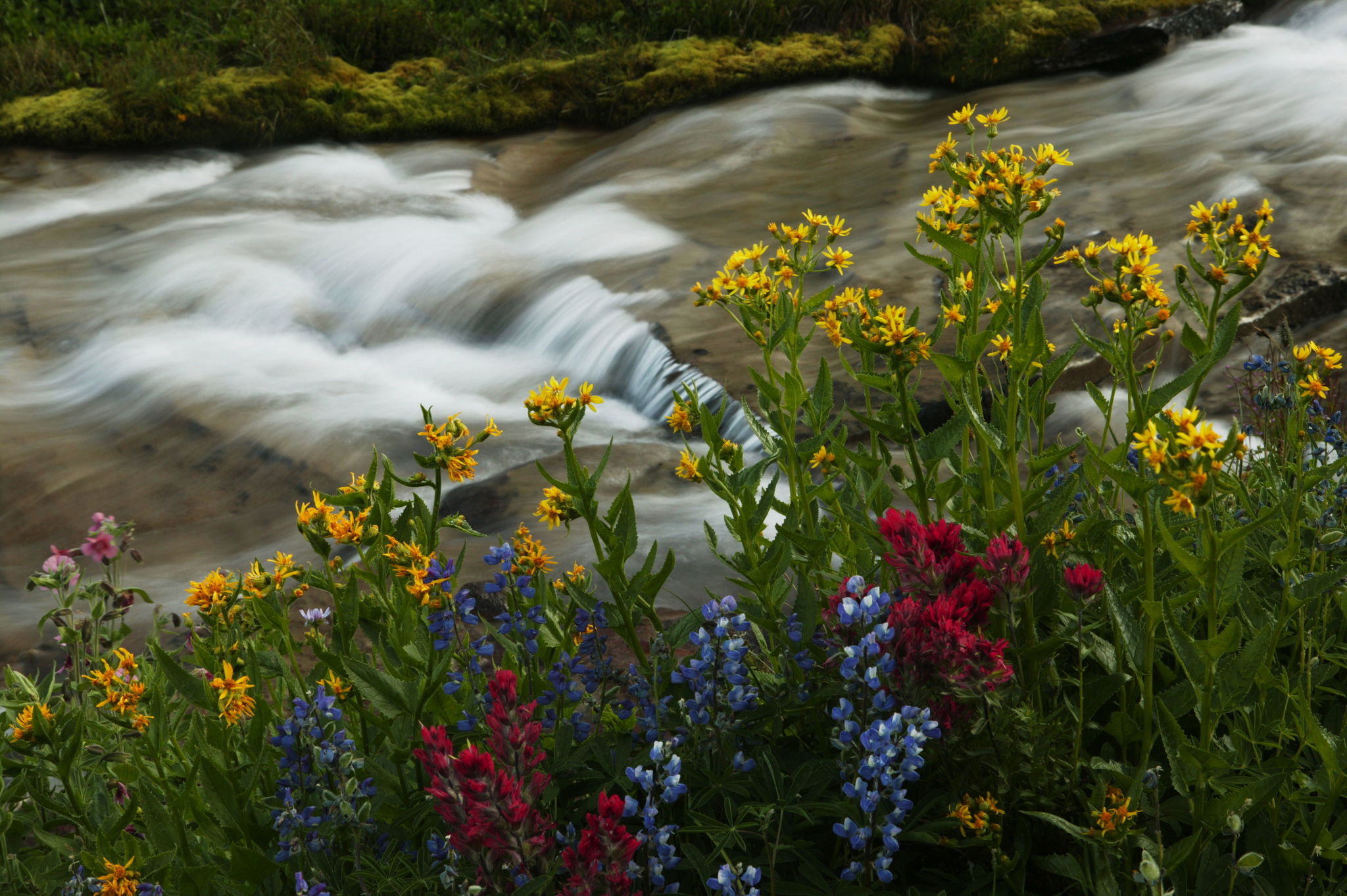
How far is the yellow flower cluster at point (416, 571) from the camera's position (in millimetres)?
1819

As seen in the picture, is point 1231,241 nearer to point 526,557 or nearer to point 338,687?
point 526,557

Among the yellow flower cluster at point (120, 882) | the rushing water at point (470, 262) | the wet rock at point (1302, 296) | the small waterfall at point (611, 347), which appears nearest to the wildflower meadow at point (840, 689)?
the yellow flower cluster at point (120, 882)

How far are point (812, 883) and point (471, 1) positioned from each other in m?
11.0

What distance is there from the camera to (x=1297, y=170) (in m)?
6.09

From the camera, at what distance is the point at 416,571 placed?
182 cm

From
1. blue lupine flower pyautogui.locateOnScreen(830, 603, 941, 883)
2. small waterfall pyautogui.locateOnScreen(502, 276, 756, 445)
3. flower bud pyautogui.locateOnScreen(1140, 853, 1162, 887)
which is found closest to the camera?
flower bud pyautogui.locateOnScreen(1140, 853, 1162, 887)

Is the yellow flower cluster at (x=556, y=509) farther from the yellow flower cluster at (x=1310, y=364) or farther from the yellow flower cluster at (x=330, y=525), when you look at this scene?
the yellow flower cluster at (x=1310, y=364)

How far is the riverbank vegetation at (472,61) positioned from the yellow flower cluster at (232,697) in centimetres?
822

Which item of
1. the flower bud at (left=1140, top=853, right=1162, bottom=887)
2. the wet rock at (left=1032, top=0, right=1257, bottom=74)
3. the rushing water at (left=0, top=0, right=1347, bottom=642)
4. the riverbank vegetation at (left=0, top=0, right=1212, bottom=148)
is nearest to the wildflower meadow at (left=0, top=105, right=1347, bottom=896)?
the flower bud at (left=1140, top=853, right=1162, bottom=887)

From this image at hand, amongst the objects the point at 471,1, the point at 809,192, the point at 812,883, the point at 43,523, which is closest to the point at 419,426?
the point at 43,523

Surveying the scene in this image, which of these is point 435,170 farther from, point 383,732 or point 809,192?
point 383,732

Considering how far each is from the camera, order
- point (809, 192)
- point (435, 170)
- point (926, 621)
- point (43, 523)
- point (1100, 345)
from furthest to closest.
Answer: point (435, 170) < point (809, 192) < point (43, 523) < point (1100, 345) < point (926, 621)

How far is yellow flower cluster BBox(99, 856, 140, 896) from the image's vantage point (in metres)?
1.70

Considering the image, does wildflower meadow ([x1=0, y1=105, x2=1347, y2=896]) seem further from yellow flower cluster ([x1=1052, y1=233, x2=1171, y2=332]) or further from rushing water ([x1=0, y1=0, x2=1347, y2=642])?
rushing water ([x1=0, y1=0, x2=1347, y2=642])
